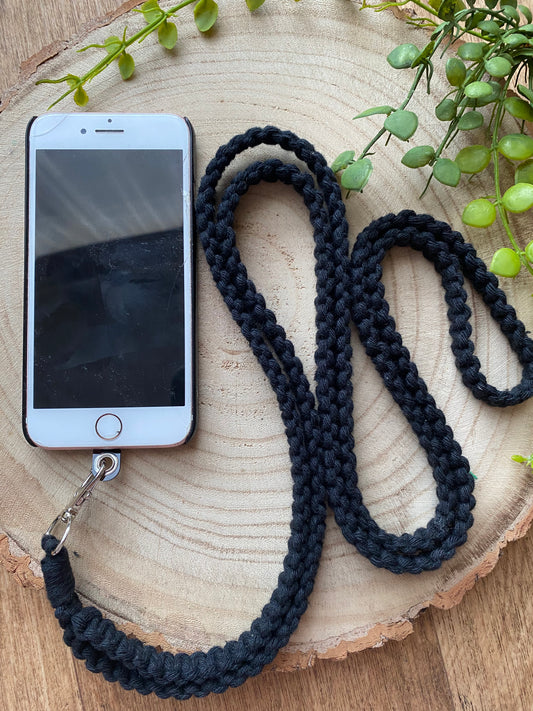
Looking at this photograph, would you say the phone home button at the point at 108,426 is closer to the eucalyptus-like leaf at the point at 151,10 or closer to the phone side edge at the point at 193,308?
the phone side edge at the point at 193,308

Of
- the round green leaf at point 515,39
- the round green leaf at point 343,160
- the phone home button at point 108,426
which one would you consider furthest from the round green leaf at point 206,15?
the phone home button at point 108,426

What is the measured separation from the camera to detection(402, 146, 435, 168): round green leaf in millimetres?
620

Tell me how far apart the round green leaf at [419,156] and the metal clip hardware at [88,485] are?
448mm

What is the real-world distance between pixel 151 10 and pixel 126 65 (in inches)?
2.5

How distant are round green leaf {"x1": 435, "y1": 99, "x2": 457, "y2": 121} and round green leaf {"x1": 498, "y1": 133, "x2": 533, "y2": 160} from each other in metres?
0.06

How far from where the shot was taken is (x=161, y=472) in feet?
2.12

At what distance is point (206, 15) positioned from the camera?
0.66 m

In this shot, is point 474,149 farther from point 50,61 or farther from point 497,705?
point 497,705

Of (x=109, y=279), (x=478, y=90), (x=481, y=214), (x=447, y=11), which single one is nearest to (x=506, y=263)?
(x=481, y=214)

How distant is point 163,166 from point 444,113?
312 mm

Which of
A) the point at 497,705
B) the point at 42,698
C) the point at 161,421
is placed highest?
the point at 161,421

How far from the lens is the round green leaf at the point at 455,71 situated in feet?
1.94

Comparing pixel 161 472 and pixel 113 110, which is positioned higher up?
pixel 113 110

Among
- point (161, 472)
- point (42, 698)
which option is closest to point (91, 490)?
point (161, 472)
